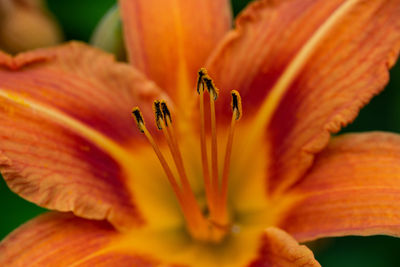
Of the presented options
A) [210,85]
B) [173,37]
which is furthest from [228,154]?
[173,37]

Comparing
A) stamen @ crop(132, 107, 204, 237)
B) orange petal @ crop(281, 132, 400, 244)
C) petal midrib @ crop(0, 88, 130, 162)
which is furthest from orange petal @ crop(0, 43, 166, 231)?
orange petal @ crop(281, 132, 400, 244)

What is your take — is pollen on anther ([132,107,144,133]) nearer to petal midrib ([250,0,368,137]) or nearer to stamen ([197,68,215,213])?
stamen ([197,68,215,213])

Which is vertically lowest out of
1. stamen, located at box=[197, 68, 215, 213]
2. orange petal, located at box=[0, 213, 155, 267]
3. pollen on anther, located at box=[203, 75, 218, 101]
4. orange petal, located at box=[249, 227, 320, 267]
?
orange petal, located at box=[249, 227, 320, 267]

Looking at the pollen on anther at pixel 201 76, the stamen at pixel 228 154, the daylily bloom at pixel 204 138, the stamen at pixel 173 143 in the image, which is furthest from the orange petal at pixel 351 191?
the pollen on anther at pixel 201 76

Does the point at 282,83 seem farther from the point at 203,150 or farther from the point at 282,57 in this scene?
the point at 203,150

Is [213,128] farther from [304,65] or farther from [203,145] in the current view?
[304,65]

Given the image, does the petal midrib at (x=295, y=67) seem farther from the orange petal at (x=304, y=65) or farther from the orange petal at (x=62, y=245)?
the orange petal at (x=62, y=245)

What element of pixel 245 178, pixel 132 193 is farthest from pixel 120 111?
pixel 245 178

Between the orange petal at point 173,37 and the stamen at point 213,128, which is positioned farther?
the orange petal at point 173,37
